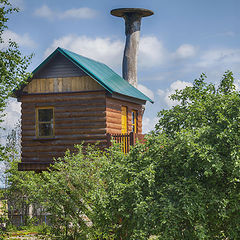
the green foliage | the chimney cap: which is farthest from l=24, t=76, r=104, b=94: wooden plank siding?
the green foliage

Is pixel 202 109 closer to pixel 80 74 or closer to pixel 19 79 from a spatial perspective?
pixel 19 79

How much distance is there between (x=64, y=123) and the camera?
2159 cm

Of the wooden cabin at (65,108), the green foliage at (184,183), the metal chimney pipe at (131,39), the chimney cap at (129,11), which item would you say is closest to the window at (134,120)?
the wooden cabin at (65,108)

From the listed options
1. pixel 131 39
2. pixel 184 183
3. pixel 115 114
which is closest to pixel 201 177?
pixel 184 183

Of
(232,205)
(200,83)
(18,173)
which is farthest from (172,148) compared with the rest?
(18,173)

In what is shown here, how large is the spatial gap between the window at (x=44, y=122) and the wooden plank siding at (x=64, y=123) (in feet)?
0.69

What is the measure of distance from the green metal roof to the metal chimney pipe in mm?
1334

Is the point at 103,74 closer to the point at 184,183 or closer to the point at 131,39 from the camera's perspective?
the point at 131,39

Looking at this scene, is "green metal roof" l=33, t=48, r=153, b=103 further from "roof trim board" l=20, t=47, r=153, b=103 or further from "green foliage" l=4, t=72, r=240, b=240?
"green foliage" l=4, t=72, r=240, b=240

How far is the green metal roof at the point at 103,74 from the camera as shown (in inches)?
828

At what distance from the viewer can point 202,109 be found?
11.8m

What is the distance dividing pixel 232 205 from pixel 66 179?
6833 millimetres

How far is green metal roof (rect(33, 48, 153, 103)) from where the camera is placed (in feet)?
69.0

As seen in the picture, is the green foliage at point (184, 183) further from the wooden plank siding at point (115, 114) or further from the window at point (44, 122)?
the window at point (44, 122)
